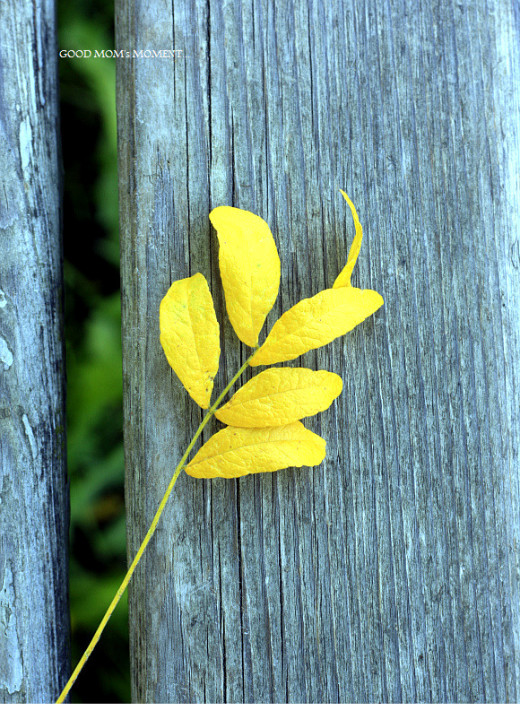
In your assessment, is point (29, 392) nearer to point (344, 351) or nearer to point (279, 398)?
point (279, 398)

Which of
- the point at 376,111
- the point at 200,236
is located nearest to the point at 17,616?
the point at 200,236

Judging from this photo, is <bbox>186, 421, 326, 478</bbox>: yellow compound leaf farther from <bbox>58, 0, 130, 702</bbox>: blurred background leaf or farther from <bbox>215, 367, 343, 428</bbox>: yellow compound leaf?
<bbox>58, 0, 130, 702</bbox>: blurred background leaf

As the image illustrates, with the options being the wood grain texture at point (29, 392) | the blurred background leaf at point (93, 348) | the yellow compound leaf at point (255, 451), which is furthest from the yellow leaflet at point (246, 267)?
the blurred background leaf at point (93, 348)

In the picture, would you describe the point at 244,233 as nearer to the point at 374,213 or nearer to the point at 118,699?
the point at 374,213

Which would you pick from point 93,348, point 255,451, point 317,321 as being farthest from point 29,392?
point 317,321

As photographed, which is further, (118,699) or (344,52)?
(118,699)
